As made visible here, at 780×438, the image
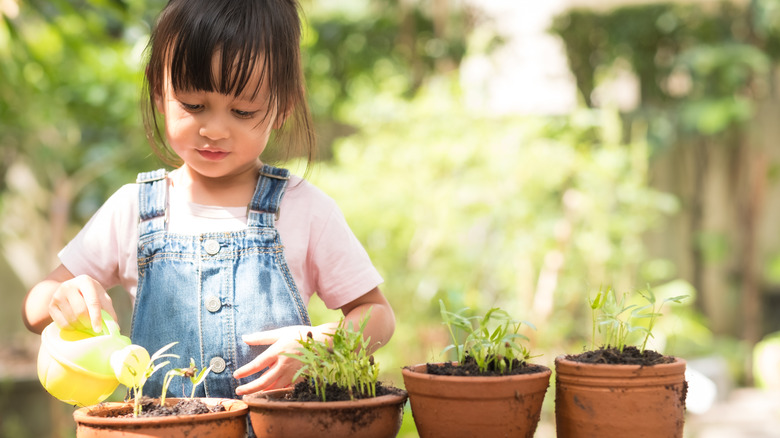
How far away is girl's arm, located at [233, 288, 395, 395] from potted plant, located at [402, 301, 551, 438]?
0.64 ft

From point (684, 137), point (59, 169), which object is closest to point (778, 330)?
point (684, 137)

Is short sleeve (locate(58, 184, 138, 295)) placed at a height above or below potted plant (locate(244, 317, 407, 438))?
above

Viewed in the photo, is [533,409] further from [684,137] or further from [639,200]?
[684,137]

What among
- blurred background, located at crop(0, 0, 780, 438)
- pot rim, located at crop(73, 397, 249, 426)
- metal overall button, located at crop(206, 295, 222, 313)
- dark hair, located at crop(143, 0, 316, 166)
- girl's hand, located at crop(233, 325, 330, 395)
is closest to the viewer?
pot rim, located at crop(73, 397, 249, 426)

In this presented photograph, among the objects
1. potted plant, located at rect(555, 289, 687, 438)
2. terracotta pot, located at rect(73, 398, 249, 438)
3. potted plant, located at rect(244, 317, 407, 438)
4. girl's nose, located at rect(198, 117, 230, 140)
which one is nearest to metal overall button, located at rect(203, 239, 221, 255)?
girl's nose, located at rect(198, 117, 230, 140)

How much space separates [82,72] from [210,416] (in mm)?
4105

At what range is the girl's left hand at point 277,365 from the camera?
129 cm

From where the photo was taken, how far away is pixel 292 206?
5.22 ft

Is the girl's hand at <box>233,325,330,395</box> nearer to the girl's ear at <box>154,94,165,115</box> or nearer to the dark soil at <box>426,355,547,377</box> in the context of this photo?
the dark soil at <box>426,355,547,377</box>

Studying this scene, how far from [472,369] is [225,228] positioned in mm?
591

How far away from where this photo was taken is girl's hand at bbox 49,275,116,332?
3.95 feet

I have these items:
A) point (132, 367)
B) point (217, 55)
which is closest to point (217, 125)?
point (217, 55)

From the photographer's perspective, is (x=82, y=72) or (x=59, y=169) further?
(x=59, y=169)

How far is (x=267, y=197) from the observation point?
1.58 meters
